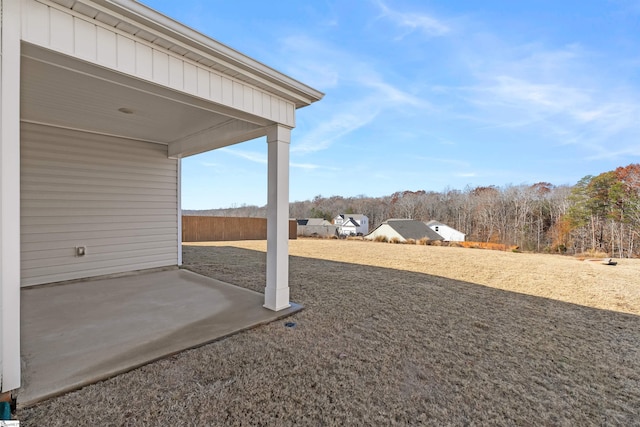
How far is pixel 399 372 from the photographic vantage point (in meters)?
2.04

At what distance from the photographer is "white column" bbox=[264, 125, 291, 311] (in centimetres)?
321

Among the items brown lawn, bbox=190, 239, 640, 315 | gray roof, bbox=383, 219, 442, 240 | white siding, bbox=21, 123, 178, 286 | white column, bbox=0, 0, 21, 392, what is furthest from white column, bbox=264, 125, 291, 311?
gray roof, bbox=383, 219, 442, 240

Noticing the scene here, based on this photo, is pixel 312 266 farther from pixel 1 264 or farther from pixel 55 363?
pixel 1 264

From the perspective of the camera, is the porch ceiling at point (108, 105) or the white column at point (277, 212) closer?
the porch ceiling at point (108, 105)

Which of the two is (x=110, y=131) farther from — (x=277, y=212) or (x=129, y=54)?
(x=277, y=212)

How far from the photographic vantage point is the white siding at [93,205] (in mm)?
4164

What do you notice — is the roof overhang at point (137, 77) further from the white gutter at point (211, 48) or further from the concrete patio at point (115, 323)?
the concrete patio at point (115, 323)

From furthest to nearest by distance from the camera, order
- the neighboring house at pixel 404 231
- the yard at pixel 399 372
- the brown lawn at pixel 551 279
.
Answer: the neighboring house at pixel 404 231, the brown lawn at pixel 551 279, the yard at pixel 399 372

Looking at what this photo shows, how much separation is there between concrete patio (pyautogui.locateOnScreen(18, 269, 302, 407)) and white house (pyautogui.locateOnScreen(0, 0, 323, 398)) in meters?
0.30

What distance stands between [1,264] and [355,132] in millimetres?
16236

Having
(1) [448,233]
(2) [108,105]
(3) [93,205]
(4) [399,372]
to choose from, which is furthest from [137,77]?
(1) [448,233]

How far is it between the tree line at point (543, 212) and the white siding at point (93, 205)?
13.3 metres

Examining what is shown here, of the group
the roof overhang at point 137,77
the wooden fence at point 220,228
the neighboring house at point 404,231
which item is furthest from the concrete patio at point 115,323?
the neighboring house at point 404,231

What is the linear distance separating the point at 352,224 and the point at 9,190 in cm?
3558
